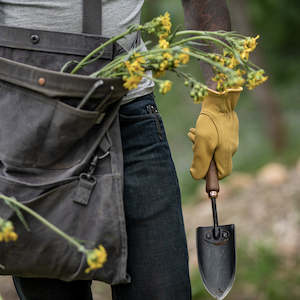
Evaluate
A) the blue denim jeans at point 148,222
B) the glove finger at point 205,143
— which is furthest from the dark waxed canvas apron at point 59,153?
the glove finger at point 205,143

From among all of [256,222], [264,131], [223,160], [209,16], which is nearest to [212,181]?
[223,160]

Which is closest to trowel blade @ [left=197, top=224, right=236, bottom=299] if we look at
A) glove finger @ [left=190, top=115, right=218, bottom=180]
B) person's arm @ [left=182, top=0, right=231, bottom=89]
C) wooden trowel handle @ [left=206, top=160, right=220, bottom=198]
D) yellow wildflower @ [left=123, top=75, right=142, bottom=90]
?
wooden trowel handle @ [left=206, top=160, right=220, bottom=198]


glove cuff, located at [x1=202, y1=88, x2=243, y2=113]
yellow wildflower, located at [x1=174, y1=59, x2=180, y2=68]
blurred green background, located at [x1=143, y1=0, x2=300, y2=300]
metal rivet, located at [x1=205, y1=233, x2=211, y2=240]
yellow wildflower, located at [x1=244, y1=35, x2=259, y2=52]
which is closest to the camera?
yellow wildflower, located at [x1=174, y1=59, x2=180, y2=68]

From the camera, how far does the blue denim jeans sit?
1731 millimetres

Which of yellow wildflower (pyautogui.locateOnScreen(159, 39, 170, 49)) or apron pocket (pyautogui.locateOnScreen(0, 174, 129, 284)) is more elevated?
yellow wildflower (pyautogui.locateOnScreen(159, 39, 170, 49))

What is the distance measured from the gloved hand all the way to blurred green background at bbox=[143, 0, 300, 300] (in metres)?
1.87

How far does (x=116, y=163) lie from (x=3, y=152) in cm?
29

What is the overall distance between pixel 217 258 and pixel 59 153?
713mm

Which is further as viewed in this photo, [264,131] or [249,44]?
[264,131]

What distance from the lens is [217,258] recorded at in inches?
79.4

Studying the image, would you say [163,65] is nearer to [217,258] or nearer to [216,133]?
[216,133]

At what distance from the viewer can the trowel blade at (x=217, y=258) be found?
1985 millimetres

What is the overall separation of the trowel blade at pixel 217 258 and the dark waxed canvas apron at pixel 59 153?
46 centimetres

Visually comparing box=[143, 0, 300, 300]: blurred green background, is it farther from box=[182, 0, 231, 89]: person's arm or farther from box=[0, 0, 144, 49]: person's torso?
box=[0, 0, 144, 49]: person's torso
